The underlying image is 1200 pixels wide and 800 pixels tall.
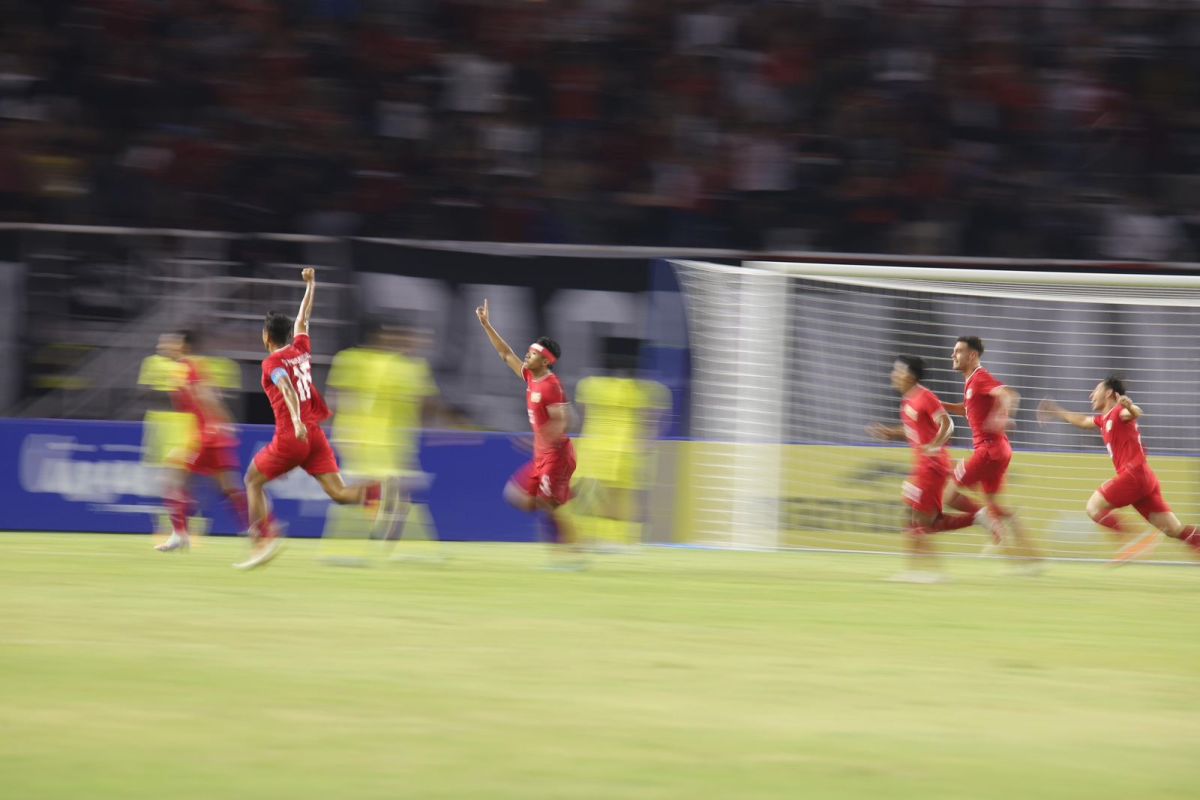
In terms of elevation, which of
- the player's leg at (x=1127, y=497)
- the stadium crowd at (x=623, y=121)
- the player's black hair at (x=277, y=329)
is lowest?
the player's leg at (x=1127, y=497)

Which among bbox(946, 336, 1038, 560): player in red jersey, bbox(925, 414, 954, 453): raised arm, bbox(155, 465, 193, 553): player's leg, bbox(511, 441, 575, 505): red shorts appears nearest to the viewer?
bbox(925, 414, 954, 453): raised arm

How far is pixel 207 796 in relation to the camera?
4641 mm

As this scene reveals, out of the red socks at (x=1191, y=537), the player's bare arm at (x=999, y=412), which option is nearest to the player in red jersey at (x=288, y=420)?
the player's bare arm at (x=999, y=412)

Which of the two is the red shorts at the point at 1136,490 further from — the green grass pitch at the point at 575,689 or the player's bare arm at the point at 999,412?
the green grass pitch at the point at 575,689

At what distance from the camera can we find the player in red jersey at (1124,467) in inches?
518

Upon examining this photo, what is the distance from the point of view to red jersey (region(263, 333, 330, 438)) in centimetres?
1124

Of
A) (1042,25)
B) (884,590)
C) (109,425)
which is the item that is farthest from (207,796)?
(1042,25)

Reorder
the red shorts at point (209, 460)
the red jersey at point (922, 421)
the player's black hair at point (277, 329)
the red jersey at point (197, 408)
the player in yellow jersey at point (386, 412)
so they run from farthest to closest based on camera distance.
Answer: the red shorts at point (209, 460) → the red jersey at point (197, 408) → the player in yellow jersey at point (386, 412) → the red jersey at point (922, 421) → the player's black hair at point (277, 329)

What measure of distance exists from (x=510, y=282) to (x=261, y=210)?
11.5 ft

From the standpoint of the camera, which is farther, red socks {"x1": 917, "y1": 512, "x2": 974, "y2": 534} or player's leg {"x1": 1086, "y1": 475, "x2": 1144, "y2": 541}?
player's leg {"x1": 1086, "y1": 475, "x2": 1144, "y2": 541}

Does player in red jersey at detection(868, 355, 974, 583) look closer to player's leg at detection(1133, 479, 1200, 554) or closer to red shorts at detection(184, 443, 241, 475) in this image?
player's leg at detection(1133, 479, 1200, 554)

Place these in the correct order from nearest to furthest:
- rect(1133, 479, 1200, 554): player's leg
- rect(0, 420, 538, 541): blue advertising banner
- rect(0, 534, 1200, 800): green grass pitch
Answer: rect(0, 534, 1200, 800): green grass pitch
rect(1133, 479, 1200, 554): player's leg
rect(0, 420, 538, 541): blue advertising banner

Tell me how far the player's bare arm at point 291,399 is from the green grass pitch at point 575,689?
1.06 m

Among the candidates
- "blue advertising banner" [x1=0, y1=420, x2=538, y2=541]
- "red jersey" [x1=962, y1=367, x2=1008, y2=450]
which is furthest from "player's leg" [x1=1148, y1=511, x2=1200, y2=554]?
"blue advertising banner" [x1=0, y1=420, x2=538, y2=541]
